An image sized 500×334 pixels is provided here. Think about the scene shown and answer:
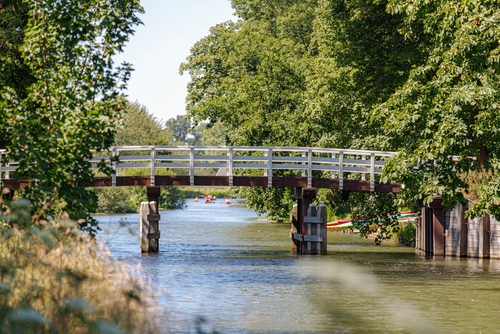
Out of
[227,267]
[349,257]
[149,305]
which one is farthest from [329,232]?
[149,305]

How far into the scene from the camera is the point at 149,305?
11.2 meters

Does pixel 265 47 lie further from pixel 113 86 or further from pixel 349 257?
pixel 113 86

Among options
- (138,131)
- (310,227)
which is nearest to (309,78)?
(310,227)

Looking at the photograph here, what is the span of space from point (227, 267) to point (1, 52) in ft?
43.3

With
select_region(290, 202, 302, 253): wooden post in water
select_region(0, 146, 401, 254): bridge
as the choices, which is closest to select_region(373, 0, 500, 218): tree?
select_region(0, 146, 401, 254): bridge

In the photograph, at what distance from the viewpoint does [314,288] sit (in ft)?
73.6

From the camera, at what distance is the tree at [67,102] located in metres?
15.5

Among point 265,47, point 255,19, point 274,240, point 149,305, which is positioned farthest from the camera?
point 255,19

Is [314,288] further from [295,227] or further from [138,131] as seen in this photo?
[138,131]

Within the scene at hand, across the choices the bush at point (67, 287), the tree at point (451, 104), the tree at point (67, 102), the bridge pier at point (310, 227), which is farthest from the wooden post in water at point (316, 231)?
the bush at point (67, 287)

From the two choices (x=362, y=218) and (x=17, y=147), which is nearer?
(x=17, y=147)

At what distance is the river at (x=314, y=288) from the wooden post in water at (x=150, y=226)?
54cm

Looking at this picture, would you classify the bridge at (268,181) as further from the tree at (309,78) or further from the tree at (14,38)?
the tree at (14,38)

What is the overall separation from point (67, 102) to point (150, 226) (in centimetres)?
1765
